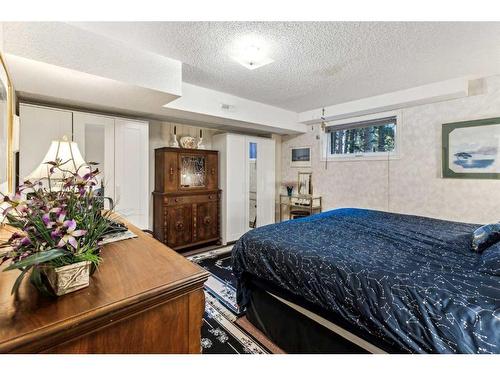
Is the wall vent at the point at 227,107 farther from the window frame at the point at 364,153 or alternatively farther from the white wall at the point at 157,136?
the window frame at the point at 364,153

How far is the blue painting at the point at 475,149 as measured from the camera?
8.85 feet

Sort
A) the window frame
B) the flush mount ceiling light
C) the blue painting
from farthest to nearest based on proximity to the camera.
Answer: the window frame < the blue painting < the flush mount ceiling light

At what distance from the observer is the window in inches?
142

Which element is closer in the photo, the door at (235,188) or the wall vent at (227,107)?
the wall vent at (227,107)

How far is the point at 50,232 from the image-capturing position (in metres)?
0.73

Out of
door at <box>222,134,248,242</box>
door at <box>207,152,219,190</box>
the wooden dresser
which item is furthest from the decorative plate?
the wooden dresser

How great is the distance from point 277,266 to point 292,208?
3158mm

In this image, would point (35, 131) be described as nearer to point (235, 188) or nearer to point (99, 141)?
point (99, 141)

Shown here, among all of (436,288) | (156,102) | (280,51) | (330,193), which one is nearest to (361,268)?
(436,288)

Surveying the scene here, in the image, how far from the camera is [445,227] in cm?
239

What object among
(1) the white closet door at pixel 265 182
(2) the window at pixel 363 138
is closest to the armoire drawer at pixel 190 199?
(1) the white closet door at pixel 265 182

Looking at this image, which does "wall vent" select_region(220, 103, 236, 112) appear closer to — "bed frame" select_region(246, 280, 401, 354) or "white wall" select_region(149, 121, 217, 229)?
"white wall" select_region(149, 121, 217, 229)

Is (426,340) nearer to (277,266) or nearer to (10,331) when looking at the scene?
(277,266)

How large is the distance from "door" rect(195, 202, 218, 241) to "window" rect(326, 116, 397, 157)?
2.31 meters
